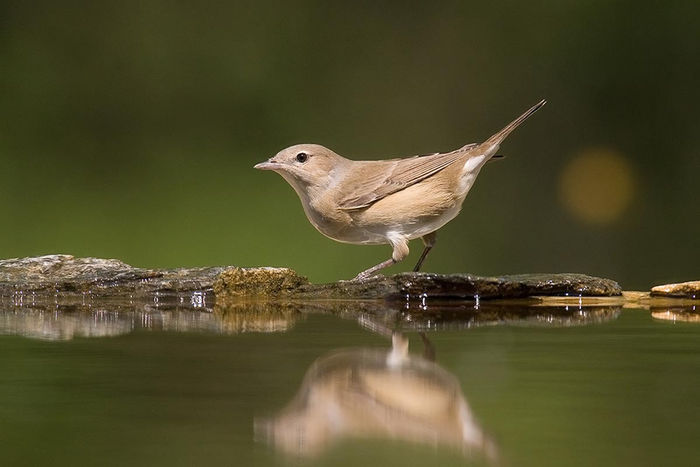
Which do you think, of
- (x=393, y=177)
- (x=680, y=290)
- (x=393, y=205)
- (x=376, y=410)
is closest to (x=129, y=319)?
(x=393, y=205)

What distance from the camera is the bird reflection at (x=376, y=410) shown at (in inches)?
57.9

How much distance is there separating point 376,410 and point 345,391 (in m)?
0.20

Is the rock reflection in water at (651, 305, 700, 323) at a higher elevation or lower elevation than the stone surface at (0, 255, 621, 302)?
lower

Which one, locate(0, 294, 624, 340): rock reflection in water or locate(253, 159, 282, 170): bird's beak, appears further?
locate(253, 159, 282, 170): bird's beak

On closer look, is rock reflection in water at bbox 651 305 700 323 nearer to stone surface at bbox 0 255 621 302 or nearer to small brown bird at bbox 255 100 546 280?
stone surface at bbox 0 255 621 302

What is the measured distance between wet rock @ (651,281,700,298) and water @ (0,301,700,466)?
703mm

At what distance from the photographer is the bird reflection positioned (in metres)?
1.47

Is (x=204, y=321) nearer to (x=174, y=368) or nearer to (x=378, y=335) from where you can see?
(x=378, y=335)

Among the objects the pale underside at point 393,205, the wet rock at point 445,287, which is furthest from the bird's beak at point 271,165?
the wet rock at point 445,287

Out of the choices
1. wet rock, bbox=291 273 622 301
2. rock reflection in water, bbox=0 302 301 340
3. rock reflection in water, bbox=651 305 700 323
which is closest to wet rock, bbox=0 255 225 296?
rock reflection in water, bbox=0 302 301 340

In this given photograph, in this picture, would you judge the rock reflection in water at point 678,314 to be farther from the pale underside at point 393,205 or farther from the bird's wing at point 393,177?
the bird's wing at point 393,177

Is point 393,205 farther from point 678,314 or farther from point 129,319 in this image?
point 129,319

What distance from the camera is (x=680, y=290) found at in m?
3.90

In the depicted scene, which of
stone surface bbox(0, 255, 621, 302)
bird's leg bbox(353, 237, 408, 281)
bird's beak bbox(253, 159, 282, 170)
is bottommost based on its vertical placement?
stone surface bbox(0, 255, 621, 302)
